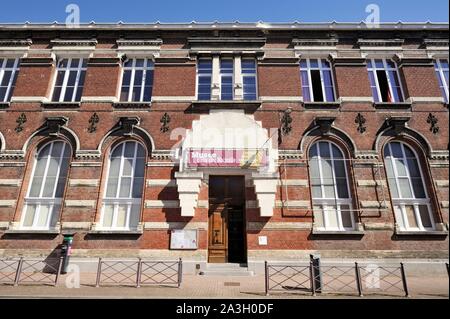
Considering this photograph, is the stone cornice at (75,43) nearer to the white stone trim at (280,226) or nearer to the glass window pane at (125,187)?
the glass window pane at (125,187)

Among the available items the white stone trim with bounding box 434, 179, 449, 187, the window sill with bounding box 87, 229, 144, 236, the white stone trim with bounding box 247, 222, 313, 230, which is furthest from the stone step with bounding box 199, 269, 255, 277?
the white stone trim with bounding box 434, 179, 449, 187

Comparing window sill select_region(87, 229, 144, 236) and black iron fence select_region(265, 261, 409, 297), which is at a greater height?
window sill select_region(87, 229, 144, 236)

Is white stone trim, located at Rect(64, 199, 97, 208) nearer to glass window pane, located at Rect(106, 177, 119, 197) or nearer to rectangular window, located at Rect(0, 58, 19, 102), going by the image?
glass window pane, located at Rect(106, 177, 119, 197)

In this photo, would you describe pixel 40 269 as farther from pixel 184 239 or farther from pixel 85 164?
pixel 184 239

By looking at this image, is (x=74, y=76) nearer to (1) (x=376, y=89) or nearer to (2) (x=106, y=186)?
(2) (x=106, y=186)

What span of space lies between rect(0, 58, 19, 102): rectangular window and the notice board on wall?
9.91 metres

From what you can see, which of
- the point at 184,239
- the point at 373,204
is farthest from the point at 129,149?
the point at 373,204

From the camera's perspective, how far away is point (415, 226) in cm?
1077

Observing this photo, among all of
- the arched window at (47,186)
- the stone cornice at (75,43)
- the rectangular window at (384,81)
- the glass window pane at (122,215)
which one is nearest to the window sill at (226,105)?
the glass window pane at (122,215)

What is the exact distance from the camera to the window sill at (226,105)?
12.1 meters

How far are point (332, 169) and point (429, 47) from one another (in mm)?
7982

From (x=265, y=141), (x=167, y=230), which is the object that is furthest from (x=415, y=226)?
(x=167, y=230)

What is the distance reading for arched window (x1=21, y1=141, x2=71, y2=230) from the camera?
10.9 metres

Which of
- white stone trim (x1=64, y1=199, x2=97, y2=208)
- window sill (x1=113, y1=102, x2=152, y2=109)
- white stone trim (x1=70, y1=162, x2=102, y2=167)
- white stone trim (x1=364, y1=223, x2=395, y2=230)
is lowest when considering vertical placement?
white stone trim (x1=364, y1=223, x2=395, y2=230)
